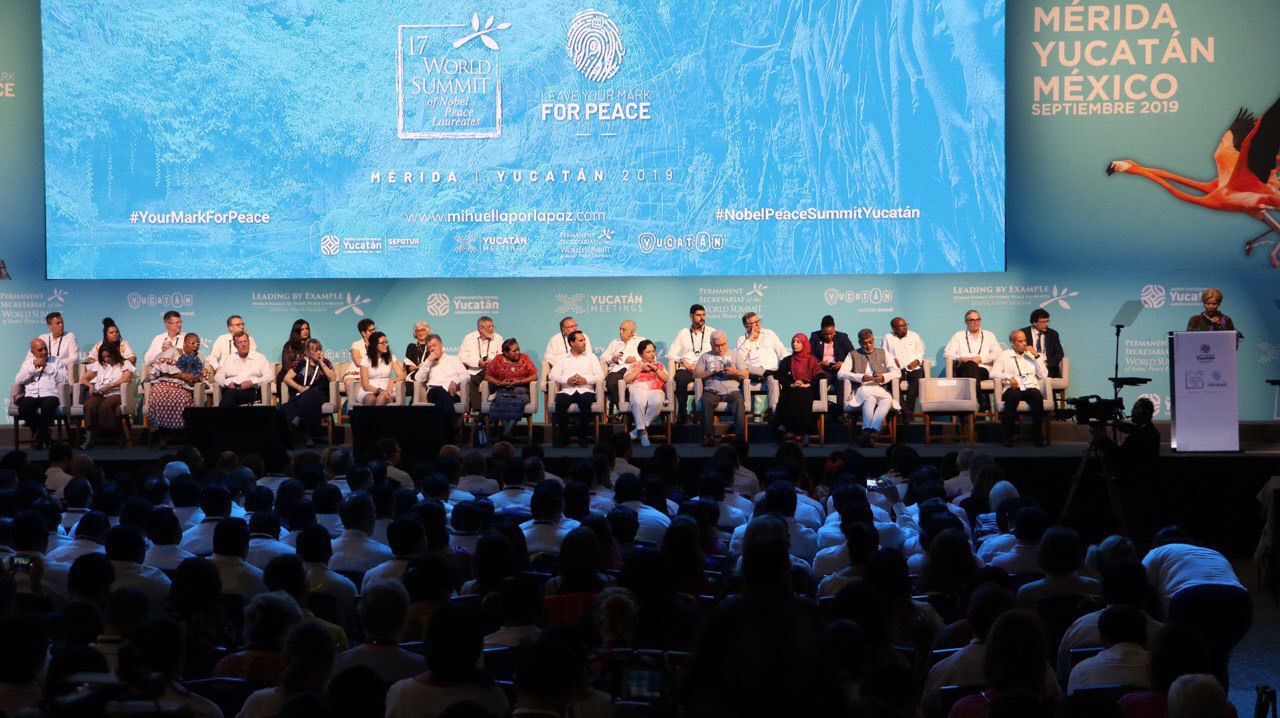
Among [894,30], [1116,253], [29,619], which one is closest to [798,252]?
[894,30]

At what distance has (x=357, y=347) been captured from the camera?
38.5 ft

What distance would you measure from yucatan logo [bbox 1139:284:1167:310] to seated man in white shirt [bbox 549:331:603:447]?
5.22 m

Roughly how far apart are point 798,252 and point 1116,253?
120 inches

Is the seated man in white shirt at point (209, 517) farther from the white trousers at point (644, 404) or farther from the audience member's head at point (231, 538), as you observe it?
the white trousers at point (644, 404)

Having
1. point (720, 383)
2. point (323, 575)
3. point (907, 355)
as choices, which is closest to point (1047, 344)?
point (907, 355)

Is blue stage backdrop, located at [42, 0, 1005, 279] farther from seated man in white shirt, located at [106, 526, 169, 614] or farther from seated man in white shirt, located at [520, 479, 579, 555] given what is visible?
seated man in white shirt, located at [106, 526, 169, 614]

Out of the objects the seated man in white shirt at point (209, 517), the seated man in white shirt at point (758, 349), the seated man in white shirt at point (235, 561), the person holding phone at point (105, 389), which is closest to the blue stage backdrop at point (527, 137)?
the seated man in white shirt at point (758, 349)

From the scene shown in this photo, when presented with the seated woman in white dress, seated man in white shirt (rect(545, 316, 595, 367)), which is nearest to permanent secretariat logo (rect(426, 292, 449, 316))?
the seated woman in white dress

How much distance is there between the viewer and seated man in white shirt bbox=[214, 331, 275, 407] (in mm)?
11273

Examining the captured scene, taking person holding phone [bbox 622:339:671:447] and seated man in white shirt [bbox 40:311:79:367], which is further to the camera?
seated man in white shirt [bbox 40:311:79:367]

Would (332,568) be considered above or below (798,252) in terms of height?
below

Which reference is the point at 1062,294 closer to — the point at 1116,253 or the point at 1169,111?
the point at 1116,253

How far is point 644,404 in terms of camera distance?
11008 mm

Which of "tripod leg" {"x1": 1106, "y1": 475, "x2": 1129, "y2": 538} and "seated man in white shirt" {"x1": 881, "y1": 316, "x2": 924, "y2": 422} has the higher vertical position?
"seated man in white shirt" {"x1": 881, "y1": 316, "x2": 924, "y2": 422}
